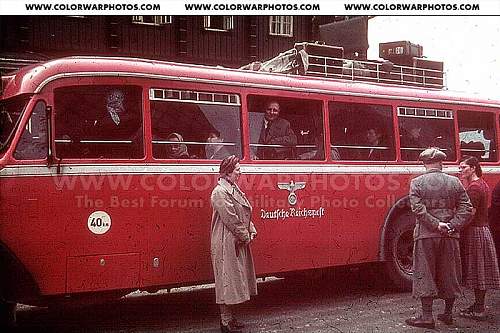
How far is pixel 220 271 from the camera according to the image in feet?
21.5

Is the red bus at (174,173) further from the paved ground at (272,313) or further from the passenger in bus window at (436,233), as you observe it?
the passenger in bus window at (436,233)

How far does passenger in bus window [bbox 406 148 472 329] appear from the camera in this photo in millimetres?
6711

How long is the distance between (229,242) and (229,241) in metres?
0.01

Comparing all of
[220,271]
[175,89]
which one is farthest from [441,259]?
[175,89]

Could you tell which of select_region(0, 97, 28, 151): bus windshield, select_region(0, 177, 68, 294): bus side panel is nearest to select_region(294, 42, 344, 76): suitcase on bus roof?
select_region(0, 97, 28, 151): bus windshield

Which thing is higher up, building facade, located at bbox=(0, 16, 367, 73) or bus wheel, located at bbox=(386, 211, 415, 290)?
building facade, located at bbox=(0, 16, 367, 73)

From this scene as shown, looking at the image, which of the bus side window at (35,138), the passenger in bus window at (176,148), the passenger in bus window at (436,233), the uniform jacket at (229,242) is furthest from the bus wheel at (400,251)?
the bus side window at (35,138)

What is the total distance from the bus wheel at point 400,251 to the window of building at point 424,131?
0.89 meters

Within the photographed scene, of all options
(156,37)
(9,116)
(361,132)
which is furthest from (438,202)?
(156,37)

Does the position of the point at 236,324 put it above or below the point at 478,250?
below

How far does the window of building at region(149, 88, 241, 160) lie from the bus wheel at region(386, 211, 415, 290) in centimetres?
274

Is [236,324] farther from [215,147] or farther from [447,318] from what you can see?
[447,318]

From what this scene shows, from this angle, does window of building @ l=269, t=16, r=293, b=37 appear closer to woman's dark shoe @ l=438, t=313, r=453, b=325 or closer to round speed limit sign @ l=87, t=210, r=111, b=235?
woman's dark shoe @ l=438, t=313, r=453, b=325

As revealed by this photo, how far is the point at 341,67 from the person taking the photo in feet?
28.9
